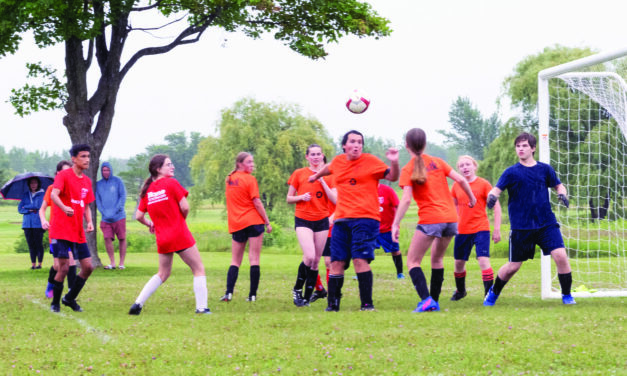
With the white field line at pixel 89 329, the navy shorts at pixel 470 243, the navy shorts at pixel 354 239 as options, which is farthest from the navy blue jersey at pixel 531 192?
the white field line at pixel 89 329

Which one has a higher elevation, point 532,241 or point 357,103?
point 357,103

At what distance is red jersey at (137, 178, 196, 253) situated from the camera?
324 inches

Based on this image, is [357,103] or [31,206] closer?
[357,103]

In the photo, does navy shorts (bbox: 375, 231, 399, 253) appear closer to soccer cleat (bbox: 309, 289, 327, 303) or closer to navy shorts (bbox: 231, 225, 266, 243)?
soccer cleat (bbox: 309, 289, 327, 303)

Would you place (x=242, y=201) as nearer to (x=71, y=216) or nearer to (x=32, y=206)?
(x=71, y=216)

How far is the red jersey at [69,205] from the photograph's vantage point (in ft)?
29.6

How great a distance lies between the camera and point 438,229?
26.9ft

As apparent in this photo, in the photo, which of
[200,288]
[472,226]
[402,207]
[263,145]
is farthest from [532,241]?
[263,145]

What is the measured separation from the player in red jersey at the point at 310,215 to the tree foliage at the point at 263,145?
44.6 metres

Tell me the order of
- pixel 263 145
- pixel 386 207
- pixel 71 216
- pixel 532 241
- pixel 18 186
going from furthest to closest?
1. pixel 263 145
2. pixel 18 186
3. pixel 386 207
4. pixel 71 216
5. pixel 532 241

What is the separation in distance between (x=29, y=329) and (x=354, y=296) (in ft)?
15.8

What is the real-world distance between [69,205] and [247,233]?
2.40m

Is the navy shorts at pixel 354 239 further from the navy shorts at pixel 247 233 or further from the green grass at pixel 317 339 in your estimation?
the navy shorts at pixel 247 233

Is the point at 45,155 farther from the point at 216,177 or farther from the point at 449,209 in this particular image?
the point at 449,209
